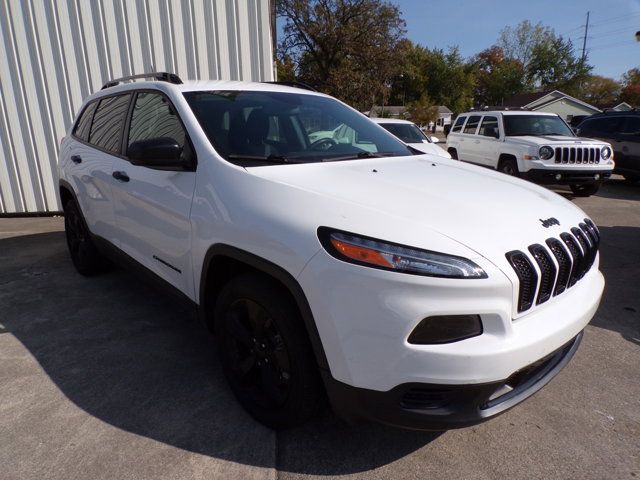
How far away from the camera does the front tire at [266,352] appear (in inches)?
Answer: 73.5

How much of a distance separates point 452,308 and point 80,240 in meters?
3.85

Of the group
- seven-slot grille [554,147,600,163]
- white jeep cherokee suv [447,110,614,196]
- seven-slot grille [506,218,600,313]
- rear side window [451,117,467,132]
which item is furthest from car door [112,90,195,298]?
rear side window [451,117,467,132]

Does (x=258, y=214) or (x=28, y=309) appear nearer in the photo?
(x=258, y=214)

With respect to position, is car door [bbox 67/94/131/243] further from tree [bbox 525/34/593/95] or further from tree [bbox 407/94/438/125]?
tree [bbox 525/34/593/95]

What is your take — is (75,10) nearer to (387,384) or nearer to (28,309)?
(28,309)

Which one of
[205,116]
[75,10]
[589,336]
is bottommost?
[589,336]

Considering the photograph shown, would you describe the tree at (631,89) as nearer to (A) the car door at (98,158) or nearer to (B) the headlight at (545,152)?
(B) the headlight at (545,152)

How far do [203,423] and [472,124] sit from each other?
10.0 meters

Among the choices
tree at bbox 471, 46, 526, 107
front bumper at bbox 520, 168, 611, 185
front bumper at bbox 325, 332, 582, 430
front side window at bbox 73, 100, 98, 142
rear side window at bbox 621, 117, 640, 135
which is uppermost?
tree at bbox 471, 46, 526, 107

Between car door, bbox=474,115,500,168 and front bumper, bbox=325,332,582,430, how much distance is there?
8.53m

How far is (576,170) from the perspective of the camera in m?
8.17

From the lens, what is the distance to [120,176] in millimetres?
3014

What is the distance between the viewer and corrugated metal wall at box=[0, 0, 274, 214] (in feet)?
21.7

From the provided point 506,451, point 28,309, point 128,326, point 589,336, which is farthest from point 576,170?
point 28,309
